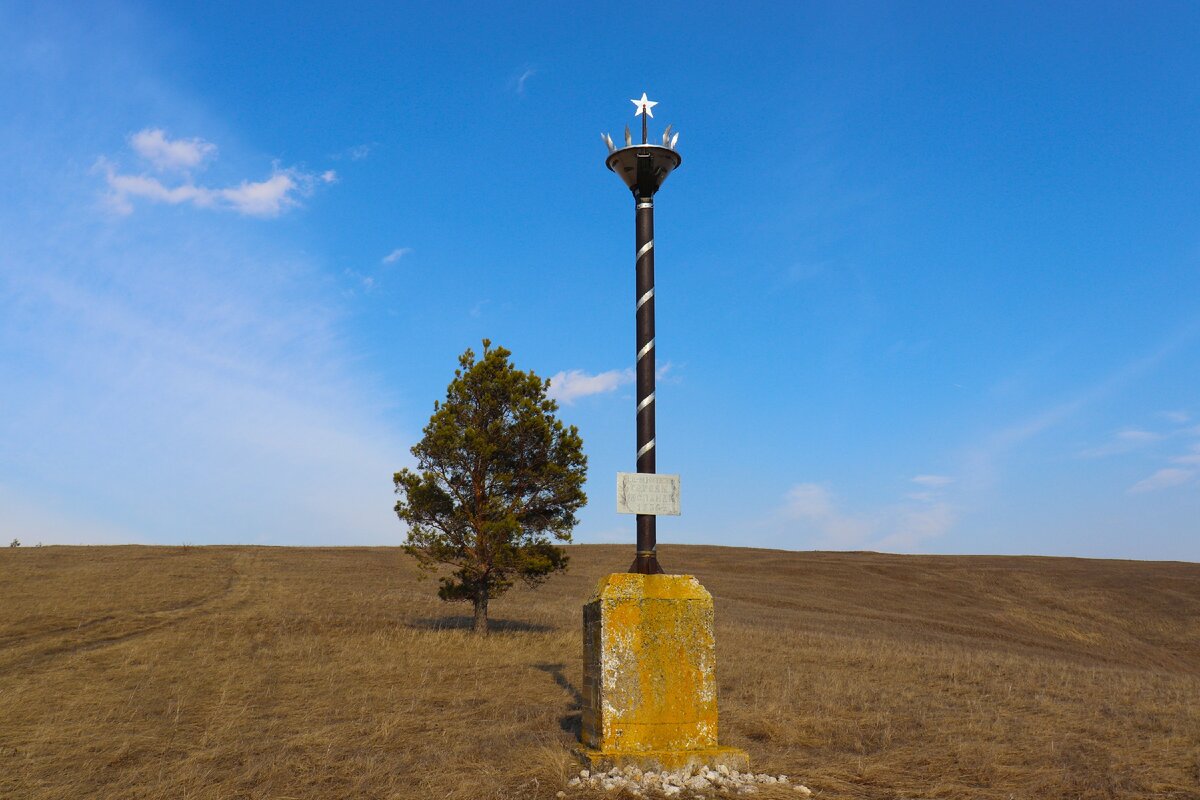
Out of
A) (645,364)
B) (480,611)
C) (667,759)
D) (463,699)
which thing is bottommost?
(463,699)

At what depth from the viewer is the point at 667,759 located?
27.1 ft

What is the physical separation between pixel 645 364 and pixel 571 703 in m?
5.93

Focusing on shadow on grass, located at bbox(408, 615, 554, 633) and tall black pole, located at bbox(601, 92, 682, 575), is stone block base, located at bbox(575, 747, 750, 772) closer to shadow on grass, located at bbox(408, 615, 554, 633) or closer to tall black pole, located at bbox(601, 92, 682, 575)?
tall black pole, located at bbox(601, 92, 682, 575)

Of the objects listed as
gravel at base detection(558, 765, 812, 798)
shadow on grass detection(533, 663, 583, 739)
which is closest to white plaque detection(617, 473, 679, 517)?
gravel at base detection(558, 765, 812, 798)

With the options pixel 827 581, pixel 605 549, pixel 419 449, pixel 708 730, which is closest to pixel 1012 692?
pixel 708 730

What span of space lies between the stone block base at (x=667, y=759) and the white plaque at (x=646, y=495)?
2357mm

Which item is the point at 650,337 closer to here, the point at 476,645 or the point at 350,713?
the point at 350,713

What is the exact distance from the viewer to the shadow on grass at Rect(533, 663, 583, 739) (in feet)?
34.8

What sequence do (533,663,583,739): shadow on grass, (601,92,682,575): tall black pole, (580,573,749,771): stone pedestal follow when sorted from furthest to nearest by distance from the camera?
(533,663,583,739): shadow on grass
(601,92,682,575): tall black pole
(580,573,749,771): stone pedestal

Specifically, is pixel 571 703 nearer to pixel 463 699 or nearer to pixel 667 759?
pixel 463 699

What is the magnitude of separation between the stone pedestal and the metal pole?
0.36 metres

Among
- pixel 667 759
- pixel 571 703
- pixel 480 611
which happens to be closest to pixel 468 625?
pixel 480 611

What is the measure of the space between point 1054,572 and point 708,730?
48.4 metres

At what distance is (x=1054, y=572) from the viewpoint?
49.2m
